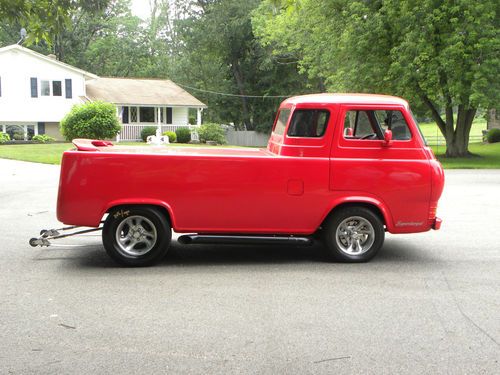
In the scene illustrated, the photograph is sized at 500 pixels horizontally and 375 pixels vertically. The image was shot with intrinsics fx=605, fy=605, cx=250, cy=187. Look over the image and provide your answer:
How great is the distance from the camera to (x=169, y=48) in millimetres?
69062

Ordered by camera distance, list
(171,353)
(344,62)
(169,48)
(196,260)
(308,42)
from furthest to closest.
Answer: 1. (169,48)
2. (308,42)
3. (344,62)
4. (196,260)
5. (171,353)

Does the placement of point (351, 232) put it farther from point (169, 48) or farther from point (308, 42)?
point (169, 48)

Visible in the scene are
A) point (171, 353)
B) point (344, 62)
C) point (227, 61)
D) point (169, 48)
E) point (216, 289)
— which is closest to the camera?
point (171, 353)

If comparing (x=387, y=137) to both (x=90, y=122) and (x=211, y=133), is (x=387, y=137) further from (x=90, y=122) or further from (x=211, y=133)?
(x=211, y=133)

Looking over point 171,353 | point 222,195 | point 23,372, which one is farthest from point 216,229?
point 23,372

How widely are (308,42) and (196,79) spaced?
2222cm

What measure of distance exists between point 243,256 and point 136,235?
1.51 meters

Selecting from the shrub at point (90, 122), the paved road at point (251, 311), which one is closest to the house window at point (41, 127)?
the shrub at point (90, 122)

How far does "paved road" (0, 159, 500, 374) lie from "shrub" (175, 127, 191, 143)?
34932 millimetres

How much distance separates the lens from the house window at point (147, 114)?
4778cm

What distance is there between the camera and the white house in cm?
4250

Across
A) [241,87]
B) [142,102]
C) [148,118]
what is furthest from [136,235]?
[241,87]

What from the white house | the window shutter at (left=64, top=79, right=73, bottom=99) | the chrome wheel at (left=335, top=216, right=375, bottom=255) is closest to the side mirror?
the chrome wheel at (left=335, top=216, right=375, bottom=255)

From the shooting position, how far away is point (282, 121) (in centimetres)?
788
